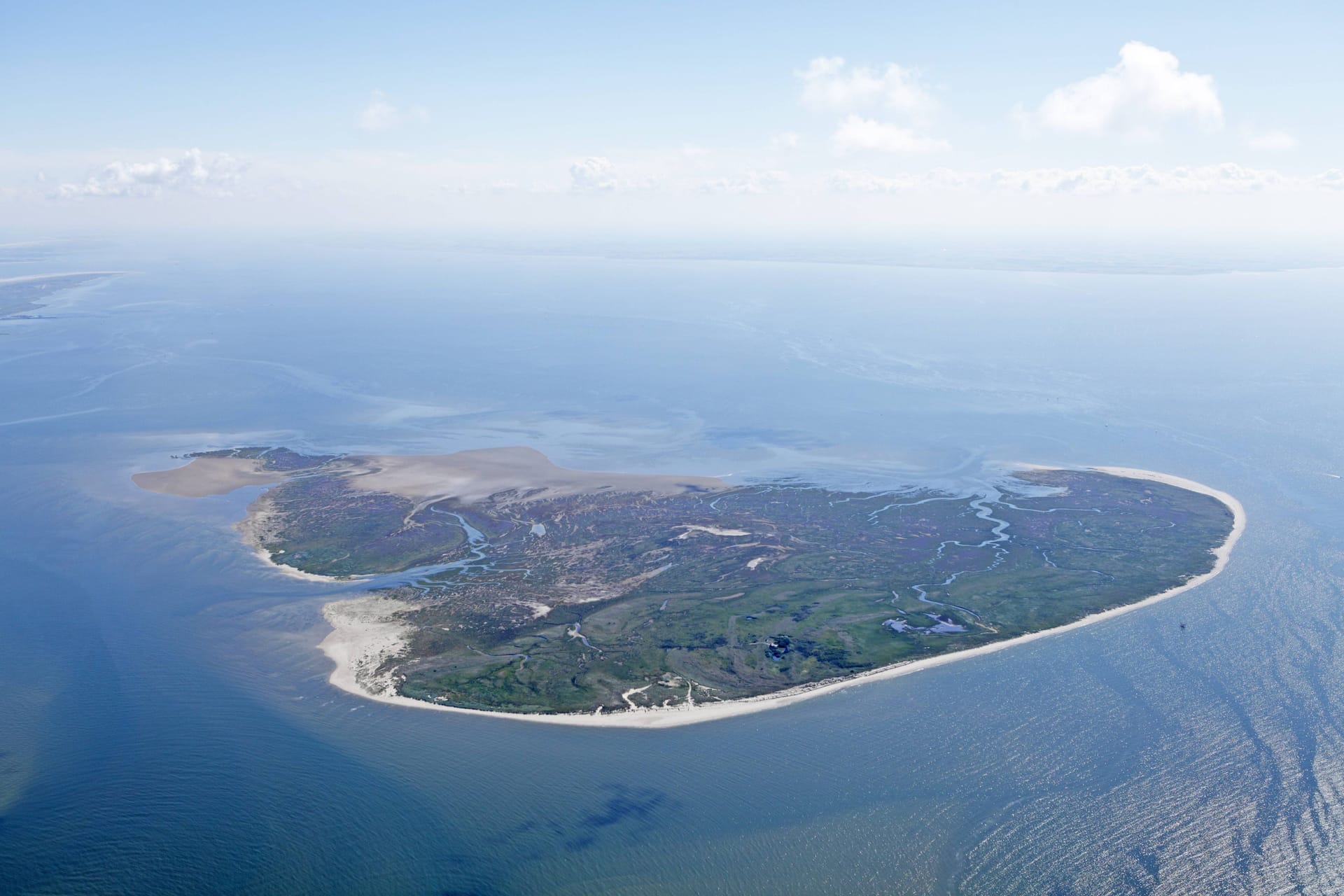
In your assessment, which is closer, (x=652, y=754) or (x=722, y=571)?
(x=652, y=754)

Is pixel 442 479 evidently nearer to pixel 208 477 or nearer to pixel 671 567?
pixel 208 477

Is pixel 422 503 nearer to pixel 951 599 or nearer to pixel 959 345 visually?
pixel 951 599

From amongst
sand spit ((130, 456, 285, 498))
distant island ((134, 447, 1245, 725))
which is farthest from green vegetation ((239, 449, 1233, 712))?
sand spit ((130, 456, 285, 498))

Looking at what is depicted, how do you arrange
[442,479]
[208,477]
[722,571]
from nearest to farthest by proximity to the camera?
1. [722,571]
2. [208,477]
3. [442,479]

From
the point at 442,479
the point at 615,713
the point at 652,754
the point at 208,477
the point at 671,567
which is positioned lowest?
the point at 652,754

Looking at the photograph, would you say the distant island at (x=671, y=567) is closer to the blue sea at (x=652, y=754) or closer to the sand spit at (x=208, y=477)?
the sand spit at (x=208, y=477)

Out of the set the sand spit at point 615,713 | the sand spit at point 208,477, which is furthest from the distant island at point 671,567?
the sand spit at point 208,477

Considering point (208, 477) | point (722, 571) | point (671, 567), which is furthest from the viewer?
point (208, 477)

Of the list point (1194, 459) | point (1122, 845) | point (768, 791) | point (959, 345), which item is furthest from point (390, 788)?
point (959, 345)

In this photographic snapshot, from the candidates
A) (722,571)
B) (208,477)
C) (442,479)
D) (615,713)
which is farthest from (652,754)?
(208,477)
